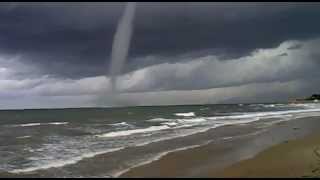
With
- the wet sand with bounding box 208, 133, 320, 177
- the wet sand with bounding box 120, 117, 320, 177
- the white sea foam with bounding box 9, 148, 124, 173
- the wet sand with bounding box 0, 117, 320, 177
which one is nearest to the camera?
the wet sand with bounding box 208, 133, 320, 177

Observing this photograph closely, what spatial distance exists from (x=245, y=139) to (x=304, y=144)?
11.7 ft

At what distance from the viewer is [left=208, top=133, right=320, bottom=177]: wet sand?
11109mm

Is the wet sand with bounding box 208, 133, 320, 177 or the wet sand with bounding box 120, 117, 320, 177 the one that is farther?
the wet sand with bounding box 120, 117, 320, 177

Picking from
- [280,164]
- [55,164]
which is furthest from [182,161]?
[55,164]

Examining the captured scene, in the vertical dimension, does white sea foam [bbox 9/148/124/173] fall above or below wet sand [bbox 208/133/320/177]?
above

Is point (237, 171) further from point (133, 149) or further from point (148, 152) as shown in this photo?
point (133, 149)

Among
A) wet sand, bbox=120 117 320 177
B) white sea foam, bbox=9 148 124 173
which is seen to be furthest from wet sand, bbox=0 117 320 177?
white sea foam, bbox=9 148 124 173

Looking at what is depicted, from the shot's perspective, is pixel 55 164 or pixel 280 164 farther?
pixel 55 164

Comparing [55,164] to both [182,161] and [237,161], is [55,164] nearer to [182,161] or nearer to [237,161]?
[182,161]

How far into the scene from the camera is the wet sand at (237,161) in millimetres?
11586

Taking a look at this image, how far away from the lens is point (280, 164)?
12914 millimetres

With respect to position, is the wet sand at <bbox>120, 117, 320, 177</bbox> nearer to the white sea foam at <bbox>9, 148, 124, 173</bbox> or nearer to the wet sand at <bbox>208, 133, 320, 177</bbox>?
the wet sand at <bbox>208, 133, 320, 177</bbox>

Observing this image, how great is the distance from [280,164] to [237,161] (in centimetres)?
141

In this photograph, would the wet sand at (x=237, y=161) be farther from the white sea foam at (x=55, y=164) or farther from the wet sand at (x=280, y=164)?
the white sea foam at (x=55, y=164)
